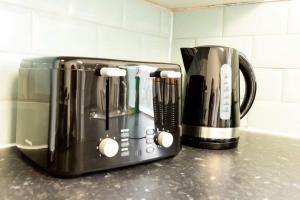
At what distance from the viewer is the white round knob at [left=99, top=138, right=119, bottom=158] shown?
52cm

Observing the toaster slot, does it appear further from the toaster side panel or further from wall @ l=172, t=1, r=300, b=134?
wall @ l=172, t=1, r=300, b=134

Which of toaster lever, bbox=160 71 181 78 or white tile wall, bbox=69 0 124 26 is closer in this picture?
toaster lever, bbox=160 71 181 78

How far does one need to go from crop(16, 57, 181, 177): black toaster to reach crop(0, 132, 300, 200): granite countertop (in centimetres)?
2

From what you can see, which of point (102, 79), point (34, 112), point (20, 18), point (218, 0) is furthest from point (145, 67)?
point (218, 0)

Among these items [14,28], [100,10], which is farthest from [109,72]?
[100,10]

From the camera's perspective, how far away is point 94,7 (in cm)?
87

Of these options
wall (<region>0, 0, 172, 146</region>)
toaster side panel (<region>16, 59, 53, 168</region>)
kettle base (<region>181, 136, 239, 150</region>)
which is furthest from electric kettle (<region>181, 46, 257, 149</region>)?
toaster side panel (<region>16, 59, 53, 168</region>)

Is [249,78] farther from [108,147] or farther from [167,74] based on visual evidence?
[108,147]

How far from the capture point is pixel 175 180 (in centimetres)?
56

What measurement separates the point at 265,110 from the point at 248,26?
269 millimetres

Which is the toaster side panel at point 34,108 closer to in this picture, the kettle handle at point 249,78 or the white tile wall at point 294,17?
the kettle handle at point 249,78

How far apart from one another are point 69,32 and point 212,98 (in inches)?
15.5

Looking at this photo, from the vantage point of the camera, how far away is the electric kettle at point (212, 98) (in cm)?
77

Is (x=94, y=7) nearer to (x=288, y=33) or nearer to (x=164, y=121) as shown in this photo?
(x=164, y=121)
